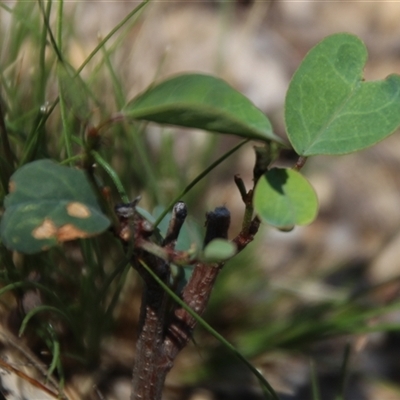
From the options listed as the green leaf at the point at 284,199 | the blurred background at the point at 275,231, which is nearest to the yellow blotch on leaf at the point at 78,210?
the green leaf at the point at 284,199

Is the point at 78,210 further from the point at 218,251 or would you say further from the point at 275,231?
the point at 275,231

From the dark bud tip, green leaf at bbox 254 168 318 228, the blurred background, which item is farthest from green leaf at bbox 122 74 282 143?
the blurred background

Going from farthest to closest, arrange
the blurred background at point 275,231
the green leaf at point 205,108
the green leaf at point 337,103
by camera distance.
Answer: the blurred background at point 275,231 < the green leaf at point 337,103 < the green leaf at point 205,108

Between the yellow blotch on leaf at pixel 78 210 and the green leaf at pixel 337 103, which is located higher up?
the green leaf at pixel 337 103

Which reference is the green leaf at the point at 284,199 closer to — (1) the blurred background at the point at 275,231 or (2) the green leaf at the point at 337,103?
(2) the green leaf at the point at 337,103

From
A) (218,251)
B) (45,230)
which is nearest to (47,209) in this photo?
(45,230)

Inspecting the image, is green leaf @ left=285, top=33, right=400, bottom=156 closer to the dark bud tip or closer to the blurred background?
the dark bud tip

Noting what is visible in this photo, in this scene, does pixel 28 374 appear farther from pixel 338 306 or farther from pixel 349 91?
pixel 338 306

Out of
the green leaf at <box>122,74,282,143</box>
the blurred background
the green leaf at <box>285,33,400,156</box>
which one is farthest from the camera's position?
the blurred background
